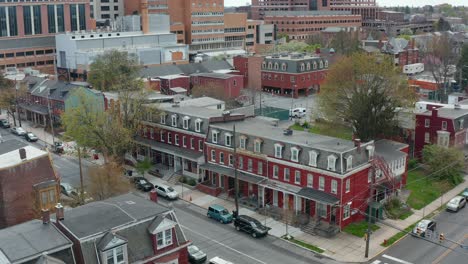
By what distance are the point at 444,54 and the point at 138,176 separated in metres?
90.4

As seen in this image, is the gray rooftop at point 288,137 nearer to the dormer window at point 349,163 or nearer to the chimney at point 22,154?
the dormer window at point 349,163

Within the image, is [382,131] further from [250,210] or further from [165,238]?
[165,238]

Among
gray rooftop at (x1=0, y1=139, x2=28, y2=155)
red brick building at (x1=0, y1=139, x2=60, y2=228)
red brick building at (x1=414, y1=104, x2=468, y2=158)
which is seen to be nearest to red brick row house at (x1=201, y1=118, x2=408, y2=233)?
red brick building at (x1=414, y1=104, x2=468, y2=158)

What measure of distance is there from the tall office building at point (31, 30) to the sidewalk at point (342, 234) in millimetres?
83559

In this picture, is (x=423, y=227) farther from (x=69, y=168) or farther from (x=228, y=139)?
(x=69, y=168)

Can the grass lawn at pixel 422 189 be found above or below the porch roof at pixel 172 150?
below

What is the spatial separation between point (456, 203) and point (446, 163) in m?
8.13

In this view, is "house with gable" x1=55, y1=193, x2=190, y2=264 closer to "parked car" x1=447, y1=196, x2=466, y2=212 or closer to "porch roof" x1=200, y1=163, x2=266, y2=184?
→ "porch roof" x1=200, y1=163, x2=266, y2=184

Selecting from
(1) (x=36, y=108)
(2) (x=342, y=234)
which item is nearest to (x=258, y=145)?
(2) (x=342, y=234)

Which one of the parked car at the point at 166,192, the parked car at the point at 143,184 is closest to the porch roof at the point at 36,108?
the parked car at the point at 143,184

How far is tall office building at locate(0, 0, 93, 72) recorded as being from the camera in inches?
4685

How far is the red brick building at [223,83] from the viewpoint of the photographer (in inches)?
3463

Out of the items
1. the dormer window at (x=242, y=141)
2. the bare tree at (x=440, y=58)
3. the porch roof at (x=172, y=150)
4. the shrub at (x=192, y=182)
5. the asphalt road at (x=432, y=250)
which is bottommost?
the asphalt road at (x=432, y=250)

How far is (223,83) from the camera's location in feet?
293
